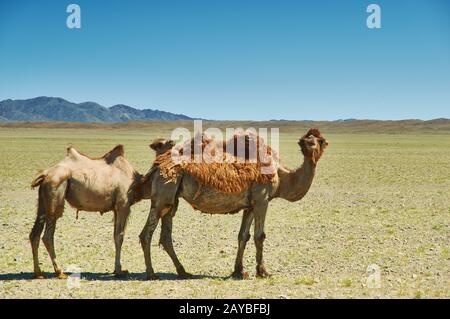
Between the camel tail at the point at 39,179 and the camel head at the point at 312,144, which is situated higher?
the camel head at the point at 312,144

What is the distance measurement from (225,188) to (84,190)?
2.29m

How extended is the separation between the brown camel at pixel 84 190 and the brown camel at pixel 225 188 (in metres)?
0.41

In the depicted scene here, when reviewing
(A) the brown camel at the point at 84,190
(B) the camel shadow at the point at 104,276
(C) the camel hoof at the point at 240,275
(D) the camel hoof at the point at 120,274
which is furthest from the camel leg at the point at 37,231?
(C) the camel hoof at the point at 240,275

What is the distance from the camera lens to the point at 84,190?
810 centimetres

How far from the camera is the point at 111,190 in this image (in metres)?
8.32

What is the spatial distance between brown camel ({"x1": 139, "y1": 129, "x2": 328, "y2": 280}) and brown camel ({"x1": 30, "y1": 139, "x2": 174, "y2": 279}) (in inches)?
16.3

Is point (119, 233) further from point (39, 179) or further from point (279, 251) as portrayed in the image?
point (279, 251)

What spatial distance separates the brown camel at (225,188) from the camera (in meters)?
8.17

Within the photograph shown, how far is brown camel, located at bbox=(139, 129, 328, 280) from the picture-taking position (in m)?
8.17

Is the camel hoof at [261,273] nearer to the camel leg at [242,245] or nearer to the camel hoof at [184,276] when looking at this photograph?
the camel leg at [242,245]

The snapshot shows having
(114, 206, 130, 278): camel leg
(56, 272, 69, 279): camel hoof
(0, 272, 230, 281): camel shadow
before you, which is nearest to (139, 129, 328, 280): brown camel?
(0, 272, 230, 281): camel shadow
